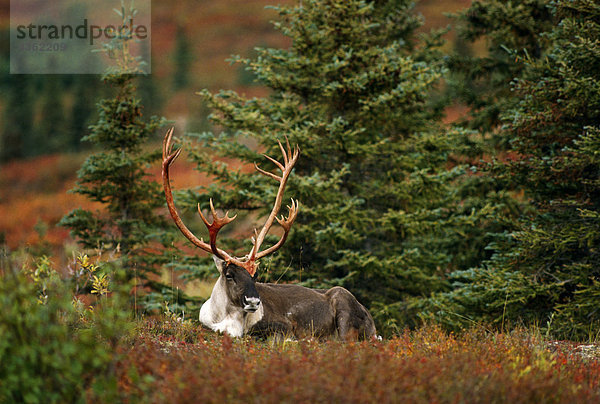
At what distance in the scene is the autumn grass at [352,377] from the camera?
4.00 metres

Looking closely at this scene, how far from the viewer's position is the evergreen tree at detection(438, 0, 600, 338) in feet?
32.6

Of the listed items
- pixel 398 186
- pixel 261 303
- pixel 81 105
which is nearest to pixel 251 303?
pixel 261 303

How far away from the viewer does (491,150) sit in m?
13.9

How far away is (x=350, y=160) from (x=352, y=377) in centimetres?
944

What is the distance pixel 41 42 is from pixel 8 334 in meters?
30.9

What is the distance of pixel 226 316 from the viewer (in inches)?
316

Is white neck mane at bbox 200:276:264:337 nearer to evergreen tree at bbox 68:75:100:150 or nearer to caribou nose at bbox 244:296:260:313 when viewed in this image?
caribou nose at bbox 244:296:260:313

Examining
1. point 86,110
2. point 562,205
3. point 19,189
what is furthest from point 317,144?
point 19,189

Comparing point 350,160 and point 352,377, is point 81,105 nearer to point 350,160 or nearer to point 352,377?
point 350,160

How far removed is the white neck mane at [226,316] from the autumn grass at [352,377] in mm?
1991

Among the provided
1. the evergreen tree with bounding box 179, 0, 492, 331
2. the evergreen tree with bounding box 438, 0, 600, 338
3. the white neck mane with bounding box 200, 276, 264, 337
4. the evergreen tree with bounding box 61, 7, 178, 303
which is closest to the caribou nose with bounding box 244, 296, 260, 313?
the white neck mane with bounding box 200, 276, 264, 337

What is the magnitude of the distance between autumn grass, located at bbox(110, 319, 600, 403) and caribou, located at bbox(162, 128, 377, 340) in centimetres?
199

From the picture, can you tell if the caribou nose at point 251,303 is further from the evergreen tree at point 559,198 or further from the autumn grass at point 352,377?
the evergreen tree at point 559,198

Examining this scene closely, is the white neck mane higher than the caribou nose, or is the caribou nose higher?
the caribou nose
